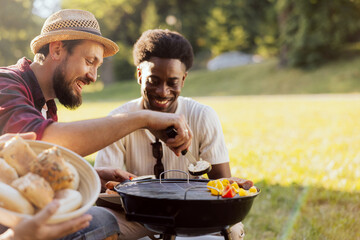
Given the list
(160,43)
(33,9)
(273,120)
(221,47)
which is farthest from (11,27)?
(160,43)

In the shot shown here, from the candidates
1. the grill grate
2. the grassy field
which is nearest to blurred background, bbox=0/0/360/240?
the grassy field

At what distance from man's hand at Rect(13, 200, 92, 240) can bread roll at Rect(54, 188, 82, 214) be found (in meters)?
0.05

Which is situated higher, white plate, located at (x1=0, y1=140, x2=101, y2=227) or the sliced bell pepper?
white plate, located at (x1=0, y1=140, x2=101, y2=227)

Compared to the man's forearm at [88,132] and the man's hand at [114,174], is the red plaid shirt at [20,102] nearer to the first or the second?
the man's forearm at [88,132]

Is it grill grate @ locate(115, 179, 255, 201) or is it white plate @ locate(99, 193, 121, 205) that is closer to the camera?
grill grate @ locate(115, 179, 255, 201)

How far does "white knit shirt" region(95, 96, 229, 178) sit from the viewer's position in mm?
3012

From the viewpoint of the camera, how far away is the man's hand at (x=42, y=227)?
1.32 metres

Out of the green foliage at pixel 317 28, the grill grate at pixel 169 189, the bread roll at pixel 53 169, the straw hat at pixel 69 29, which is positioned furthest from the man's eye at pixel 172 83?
the green foliage at pixel 317 28

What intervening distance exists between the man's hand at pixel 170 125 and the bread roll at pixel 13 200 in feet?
2.12

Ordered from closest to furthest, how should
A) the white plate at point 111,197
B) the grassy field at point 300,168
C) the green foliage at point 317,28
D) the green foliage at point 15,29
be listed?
the white plate at point 111,197
the grassy field at point 300,168
the green foliage at point 317,28
the green foliage at point 15,29

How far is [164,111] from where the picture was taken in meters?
2.98

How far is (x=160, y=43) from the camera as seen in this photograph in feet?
10.0

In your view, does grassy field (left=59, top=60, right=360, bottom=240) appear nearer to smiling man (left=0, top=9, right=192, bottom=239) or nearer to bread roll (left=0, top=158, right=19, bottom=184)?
smiling man (left=0, top=9, right=192, bottom=239)

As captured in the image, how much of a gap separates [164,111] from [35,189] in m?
1.68
